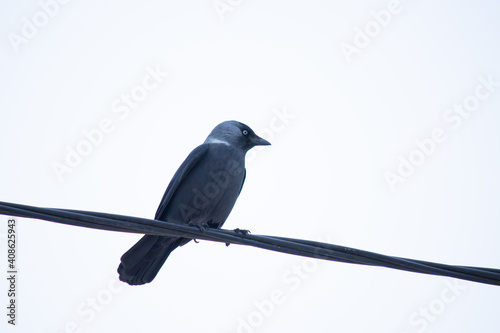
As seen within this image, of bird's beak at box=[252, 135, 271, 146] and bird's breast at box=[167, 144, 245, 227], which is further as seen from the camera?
bird's beak at box=[252, 135, 271, 146]

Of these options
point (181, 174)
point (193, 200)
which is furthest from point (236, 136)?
point (193, 200)

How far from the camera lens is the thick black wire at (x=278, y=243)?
3828mm

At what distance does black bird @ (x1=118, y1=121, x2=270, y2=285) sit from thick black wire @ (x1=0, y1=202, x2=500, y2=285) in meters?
2.33

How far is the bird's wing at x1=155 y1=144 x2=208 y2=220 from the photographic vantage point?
681 centimetres

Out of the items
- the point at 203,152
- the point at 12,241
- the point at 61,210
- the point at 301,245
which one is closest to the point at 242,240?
the point at 301,245

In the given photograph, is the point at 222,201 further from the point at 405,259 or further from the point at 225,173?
the point at 405,259

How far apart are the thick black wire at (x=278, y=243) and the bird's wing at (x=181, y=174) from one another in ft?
8.18

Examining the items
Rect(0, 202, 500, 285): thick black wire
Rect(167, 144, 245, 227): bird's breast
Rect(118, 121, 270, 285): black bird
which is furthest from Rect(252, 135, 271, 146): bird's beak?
Rect(0, 202, 500, 285): thick black wire

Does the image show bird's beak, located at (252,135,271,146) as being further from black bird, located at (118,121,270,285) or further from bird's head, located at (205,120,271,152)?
black bird, located at (118,121,270,285)

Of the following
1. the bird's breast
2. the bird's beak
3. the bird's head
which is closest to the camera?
the bird's breast

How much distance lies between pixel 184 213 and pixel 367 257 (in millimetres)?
3087

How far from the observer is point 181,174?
6.93 meters

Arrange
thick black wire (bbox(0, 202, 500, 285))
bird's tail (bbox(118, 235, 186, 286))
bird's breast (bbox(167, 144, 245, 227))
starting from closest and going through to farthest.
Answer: thick black wire (bbox(0, 202, 500, 285)), bird's tail (bbox(118, 235, 186, 286)), bird's breast (bbox(167, 144, 245, 227))

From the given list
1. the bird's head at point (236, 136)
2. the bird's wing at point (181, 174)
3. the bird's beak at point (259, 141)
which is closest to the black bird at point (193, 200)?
the bird's wing at point (181, 174)
